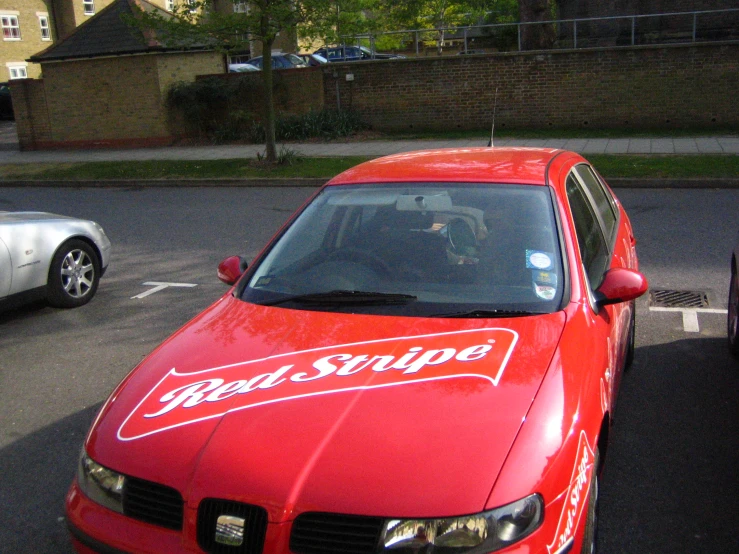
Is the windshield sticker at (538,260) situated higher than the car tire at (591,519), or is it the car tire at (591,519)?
the windshield sticker at (538,260)

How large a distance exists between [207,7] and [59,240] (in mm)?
10251

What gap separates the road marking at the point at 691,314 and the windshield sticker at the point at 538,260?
3014 mm

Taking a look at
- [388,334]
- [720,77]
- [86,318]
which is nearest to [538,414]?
[388,334]

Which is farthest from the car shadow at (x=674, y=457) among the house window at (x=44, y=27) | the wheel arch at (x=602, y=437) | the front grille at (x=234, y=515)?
the house window at (x=44, y=27)

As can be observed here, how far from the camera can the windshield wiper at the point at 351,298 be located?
140 inches

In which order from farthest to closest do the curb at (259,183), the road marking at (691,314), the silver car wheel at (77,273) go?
the curb at (259,183) < the silver car wheel at (77,273) < the road marking at (691,314)

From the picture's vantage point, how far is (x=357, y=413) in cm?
270

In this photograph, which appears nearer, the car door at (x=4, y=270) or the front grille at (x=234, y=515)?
the front grille at (x=234, y=515)

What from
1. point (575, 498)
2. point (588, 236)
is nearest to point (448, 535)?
point (575, 498)

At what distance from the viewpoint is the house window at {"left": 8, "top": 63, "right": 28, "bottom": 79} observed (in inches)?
1763

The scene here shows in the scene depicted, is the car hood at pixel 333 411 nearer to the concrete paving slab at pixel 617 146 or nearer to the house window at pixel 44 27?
the concrete paving slab at pixel 617 146

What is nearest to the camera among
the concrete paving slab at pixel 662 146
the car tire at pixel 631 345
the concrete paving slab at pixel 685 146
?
the car tire at pixel 631 345

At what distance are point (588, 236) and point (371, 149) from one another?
15140mm

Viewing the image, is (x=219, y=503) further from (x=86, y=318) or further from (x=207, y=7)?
(x=207, y=7)
